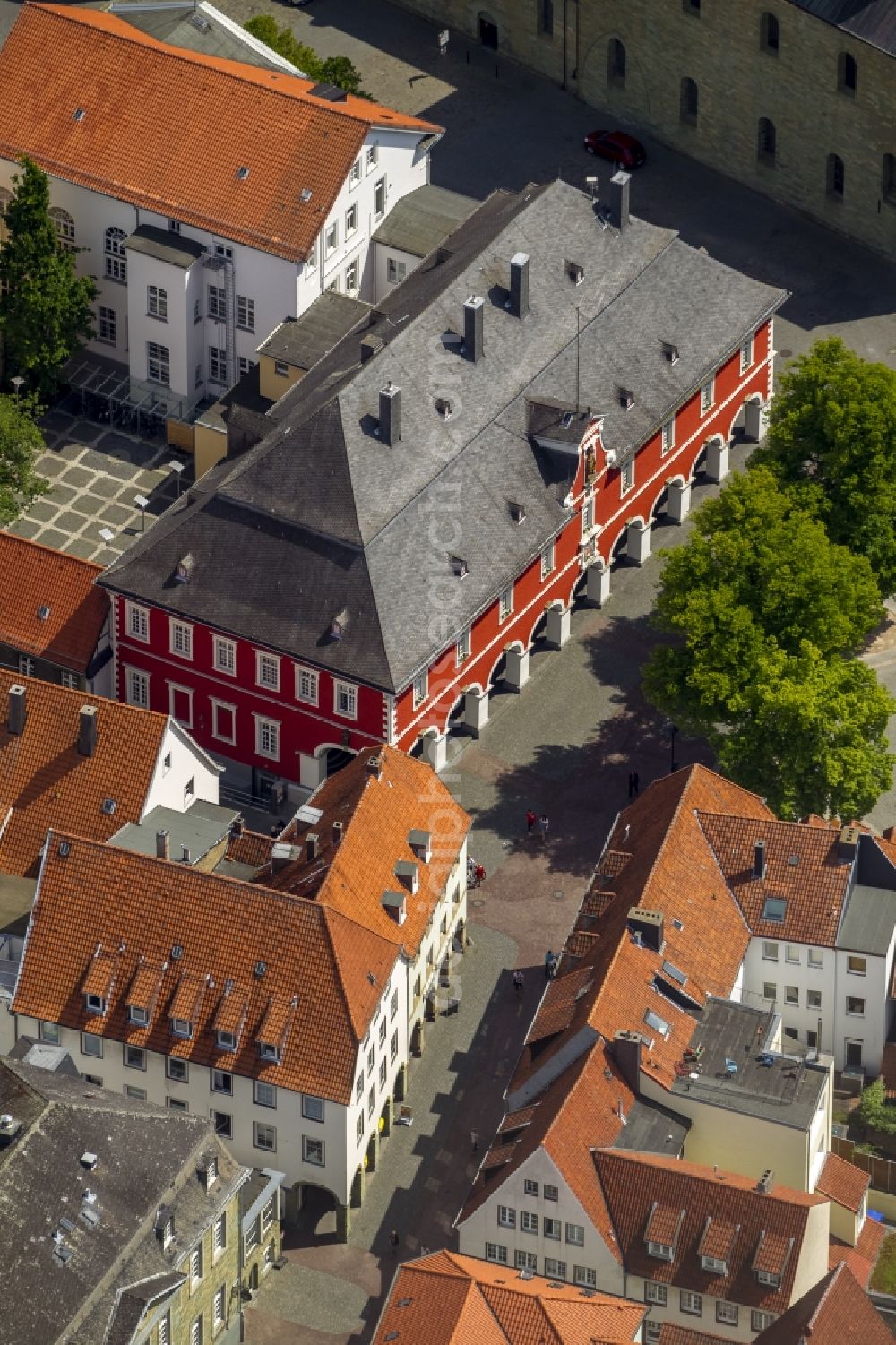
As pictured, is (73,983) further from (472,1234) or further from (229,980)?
(472,1234)

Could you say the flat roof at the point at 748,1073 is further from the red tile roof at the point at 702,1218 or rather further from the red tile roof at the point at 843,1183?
the red tile roof at the point at 843,1183

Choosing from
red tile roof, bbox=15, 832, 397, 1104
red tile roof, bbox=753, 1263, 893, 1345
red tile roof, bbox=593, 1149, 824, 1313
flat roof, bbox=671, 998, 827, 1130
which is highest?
flat roof, bbox=671, 998, 827, 1130

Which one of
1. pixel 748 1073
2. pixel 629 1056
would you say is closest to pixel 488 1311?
pixel 629 1056

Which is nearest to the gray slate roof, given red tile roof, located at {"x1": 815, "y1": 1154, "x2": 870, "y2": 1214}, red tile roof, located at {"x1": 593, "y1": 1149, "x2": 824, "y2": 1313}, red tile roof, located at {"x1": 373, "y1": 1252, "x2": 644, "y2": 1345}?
red tile roof, located at {"x1": 373, "y1": 1252, "x2": 644, "y2": 1345}

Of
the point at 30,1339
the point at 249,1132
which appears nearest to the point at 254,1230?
the point at 249,1132

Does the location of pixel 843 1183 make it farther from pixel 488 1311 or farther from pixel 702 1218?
pixel 488 1311

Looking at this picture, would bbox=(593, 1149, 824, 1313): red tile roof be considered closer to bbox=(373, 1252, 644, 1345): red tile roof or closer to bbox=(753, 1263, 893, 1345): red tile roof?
bbox=(753, 1263, 893, 1345): red tile roof
